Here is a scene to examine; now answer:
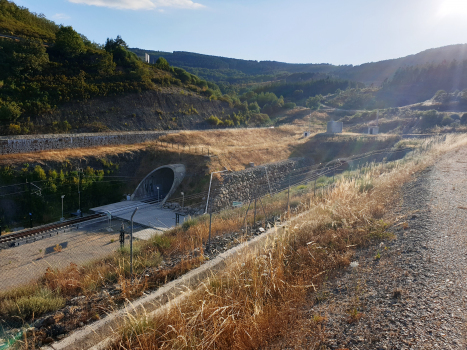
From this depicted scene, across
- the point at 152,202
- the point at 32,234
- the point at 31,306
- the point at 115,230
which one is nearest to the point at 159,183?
the point at 152,202

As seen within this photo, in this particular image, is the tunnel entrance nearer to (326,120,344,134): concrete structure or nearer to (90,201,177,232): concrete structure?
(90,201,177,232): concrete structure

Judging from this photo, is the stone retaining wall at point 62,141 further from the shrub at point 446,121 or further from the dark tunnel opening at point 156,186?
the shrub at point 446,121

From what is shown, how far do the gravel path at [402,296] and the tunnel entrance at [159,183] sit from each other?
2087cm

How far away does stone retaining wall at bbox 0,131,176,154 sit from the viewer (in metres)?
23.9

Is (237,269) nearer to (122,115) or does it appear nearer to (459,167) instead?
(459,167)

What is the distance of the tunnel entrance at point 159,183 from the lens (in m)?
26.3

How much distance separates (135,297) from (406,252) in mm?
4927

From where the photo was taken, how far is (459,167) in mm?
13656

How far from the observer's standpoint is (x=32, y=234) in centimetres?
1820

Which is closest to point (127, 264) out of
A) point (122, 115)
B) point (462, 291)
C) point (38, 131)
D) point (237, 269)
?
Result: point (237, 269)

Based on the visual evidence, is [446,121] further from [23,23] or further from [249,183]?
[23,23]

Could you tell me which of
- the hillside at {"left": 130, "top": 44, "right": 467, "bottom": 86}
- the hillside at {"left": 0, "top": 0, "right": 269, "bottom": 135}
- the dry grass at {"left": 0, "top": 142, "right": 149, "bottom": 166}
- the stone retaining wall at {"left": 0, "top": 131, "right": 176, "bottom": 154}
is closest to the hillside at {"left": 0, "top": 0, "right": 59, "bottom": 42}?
the hillside at {"left": 0, "top": 0, "right": 269, "bottom": 135}

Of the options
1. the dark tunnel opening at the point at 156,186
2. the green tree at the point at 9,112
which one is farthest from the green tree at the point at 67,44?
the dark tunnel opening at the point at 156,186

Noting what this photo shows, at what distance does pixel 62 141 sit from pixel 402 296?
28.4 meters
